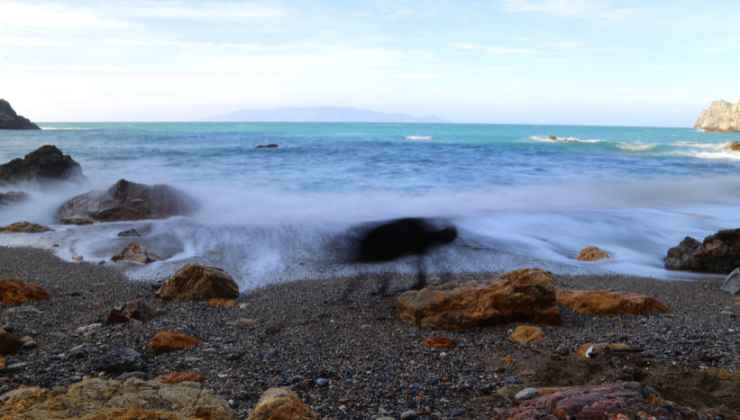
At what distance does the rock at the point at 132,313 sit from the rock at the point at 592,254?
5.59 m

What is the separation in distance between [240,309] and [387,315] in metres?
1.42

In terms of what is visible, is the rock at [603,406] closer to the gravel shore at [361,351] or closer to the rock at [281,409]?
the gravel shore at [361,351]

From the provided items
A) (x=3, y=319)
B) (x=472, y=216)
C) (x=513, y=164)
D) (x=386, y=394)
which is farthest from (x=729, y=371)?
(x=513, y=164)

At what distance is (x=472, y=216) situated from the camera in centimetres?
1073

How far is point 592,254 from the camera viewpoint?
301 inches

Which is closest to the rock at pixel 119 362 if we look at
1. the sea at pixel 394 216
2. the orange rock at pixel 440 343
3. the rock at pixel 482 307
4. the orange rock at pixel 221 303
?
the orange rock at pixel 221 303

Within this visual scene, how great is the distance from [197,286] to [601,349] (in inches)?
147

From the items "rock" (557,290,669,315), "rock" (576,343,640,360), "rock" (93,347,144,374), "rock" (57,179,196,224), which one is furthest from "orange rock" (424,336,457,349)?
"rock" (57,179,196,224)

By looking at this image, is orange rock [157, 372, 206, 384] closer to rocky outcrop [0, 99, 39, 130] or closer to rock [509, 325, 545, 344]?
rock [509, 325, 545, 344]

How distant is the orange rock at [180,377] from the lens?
3219 mm

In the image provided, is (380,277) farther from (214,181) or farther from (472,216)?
(214,181)

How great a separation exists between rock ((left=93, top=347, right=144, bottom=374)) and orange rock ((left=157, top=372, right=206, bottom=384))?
319 mm

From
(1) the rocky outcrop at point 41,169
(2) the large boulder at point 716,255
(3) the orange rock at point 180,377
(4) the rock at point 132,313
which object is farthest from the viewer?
(1) the rocky outcrop at point 41,169

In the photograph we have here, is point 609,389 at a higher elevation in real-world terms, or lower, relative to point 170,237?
higher
